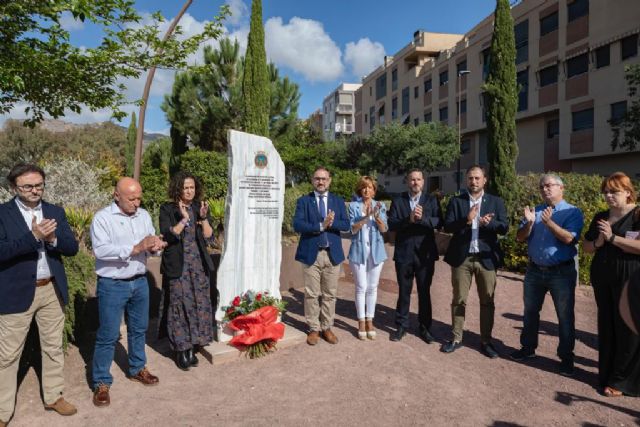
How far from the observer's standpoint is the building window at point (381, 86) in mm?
42625


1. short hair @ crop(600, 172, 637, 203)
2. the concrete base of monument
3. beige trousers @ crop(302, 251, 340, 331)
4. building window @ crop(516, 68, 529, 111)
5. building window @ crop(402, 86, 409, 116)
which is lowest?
the concrete base of monument

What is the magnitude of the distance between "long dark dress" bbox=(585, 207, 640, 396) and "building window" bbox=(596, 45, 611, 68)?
838 inches

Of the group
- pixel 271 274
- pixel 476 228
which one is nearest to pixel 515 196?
pixel 476 228

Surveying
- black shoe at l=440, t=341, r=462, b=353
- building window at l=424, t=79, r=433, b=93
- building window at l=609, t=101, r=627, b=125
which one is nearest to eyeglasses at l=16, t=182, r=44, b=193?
black shoe at l=440, t=341, r=462, b=353

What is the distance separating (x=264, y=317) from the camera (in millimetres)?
4672

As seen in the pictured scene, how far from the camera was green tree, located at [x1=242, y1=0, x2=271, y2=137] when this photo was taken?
48.4ft

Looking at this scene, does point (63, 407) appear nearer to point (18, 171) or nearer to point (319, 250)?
point (18, 171)

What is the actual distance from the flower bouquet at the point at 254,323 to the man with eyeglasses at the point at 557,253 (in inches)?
104

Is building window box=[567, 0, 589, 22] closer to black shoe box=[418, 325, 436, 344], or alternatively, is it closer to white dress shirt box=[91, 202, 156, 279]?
black shoe box=[418, 325, 436, 344]

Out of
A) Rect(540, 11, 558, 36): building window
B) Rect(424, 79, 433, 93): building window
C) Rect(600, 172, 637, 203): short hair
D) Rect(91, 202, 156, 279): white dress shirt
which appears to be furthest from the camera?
Rect(424, 79, 433, 93): building window

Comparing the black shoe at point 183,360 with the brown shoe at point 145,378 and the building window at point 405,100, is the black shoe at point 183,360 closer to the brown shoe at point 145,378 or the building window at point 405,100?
the brown shoe at point 145,378

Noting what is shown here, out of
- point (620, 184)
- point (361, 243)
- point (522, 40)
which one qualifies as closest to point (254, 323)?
point (361, 243)

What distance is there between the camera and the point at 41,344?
10.8 ft

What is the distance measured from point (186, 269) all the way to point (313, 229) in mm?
1374
